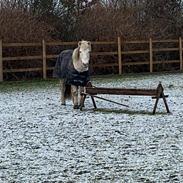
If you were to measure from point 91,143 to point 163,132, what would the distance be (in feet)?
4.76

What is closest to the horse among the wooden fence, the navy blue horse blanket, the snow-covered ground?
the navy blue horse blanket

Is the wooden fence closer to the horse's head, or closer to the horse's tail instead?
the horse's tail

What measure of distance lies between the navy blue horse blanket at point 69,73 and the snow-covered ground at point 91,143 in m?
0.64

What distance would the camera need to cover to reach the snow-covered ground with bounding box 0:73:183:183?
21.1 ft

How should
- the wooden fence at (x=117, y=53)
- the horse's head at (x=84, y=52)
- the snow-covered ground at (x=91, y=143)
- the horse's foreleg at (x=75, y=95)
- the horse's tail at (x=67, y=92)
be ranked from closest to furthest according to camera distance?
1. the snow-covered ground at (x=91, y=143)
2. the horse's foreleg at (x=75, y=95)
3. the horse's head at (x=84, y=52)
4. the horse's tail at (x=67, y=92)
5. the wooden fence at (x=117, y=53)

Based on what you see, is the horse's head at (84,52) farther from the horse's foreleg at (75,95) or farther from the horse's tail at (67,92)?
Result: the horse's tail at (67,92)

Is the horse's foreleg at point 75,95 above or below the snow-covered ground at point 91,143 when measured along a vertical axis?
above

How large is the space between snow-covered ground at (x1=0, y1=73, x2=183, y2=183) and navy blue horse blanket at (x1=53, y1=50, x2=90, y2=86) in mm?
641

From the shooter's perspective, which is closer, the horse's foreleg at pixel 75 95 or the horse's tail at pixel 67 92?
the horse's foreleg at pixel 75 95

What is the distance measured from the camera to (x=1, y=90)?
57.7ft

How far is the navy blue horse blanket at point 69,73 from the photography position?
12.7m

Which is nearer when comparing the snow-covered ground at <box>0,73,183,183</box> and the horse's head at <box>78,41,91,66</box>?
the snow-covered ground at <box>0,73,183,183</box>

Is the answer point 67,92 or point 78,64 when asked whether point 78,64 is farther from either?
point 67,92

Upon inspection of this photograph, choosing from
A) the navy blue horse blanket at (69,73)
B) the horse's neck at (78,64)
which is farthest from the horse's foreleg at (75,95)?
the horse's neck at (78,64)
